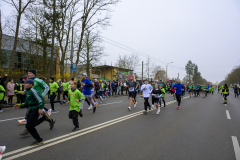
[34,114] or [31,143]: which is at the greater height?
[34,114]

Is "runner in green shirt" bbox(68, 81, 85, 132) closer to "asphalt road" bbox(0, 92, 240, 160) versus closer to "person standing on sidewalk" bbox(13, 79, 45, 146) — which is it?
"asphalt road" bbox(0, 92, 240, 160)

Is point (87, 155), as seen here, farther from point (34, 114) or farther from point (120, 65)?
point (120, 65)

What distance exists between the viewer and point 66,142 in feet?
15.1

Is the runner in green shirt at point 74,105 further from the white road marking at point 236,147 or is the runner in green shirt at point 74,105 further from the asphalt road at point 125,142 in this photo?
the white road marking at point 236,147

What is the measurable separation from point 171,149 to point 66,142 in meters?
2.59

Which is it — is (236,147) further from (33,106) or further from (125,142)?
(33,106)

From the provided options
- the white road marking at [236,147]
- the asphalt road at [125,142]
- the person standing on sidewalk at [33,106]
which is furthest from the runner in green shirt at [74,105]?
the white road marking at [236,147]

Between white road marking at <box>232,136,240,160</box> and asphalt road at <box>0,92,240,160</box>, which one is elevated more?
asphalt road at <box>0,92,240,160</box>

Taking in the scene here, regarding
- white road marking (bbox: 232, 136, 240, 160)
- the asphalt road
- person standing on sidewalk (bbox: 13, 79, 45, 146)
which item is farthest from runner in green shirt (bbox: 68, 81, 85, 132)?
white road marking (bbox: 232, 136, 240, 160)

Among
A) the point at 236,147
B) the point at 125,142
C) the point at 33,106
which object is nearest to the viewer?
the point at 33,106

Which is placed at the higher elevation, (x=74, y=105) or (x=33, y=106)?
(x=33, y=106)

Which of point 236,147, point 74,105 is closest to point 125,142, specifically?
point 74,105

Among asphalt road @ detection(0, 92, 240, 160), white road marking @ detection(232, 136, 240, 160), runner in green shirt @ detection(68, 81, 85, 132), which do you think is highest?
runner in green shirt @ detection(68, 81, 85, 132)

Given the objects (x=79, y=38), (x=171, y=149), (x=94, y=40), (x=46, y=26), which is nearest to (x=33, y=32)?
(x=46, y=26)
